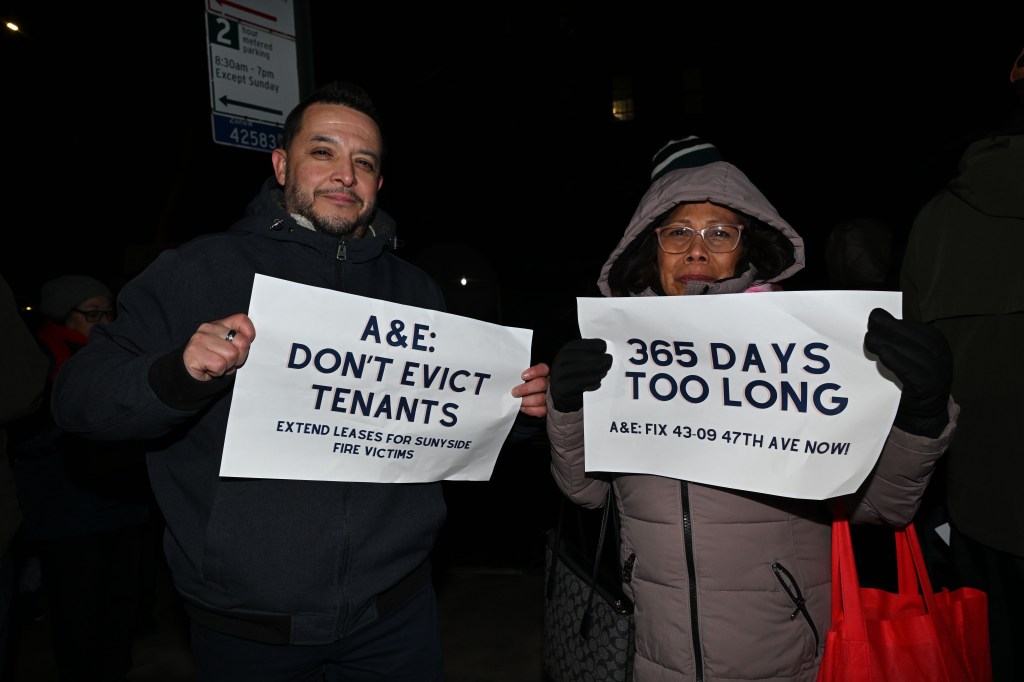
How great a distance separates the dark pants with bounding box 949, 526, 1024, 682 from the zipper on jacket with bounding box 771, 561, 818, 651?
57 cm

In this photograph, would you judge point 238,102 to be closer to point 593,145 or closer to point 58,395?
point 58,395

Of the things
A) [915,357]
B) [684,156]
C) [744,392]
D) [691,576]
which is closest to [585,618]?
[691,576]

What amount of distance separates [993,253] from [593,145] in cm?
1773

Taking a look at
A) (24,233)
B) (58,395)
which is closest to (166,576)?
(58,395)

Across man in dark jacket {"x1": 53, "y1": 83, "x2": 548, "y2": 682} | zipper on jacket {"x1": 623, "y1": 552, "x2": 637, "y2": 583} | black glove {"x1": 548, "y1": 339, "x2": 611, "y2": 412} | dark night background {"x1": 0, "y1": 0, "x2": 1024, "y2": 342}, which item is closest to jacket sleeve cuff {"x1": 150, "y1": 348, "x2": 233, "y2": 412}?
man in dark jacket {"x1": 53, "y1": 83, "x2": 548, "y2": 682}

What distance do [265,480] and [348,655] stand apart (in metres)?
0.58

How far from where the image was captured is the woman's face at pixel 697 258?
2184 mm

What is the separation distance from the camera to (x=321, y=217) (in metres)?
2.12

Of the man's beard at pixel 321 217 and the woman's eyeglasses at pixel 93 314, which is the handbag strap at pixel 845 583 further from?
the woman's eyeglasses at pixel 93 314

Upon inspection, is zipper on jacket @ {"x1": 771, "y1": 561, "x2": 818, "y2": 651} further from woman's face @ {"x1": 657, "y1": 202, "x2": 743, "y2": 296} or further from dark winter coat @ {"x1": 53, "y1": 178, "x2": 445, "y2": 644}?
dark winter coat @ {"x1": 53, "y1": 178, "x2": 445, "y2": 644}

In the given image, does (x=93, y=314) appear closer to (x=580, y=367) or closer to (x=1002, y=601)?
(x=580, y=367)

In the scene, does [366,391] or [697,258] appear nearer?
[366,391]

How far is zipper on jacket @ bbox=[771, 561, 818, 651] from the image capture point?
6.26ft

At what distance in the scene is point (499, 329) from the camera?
2141mm
